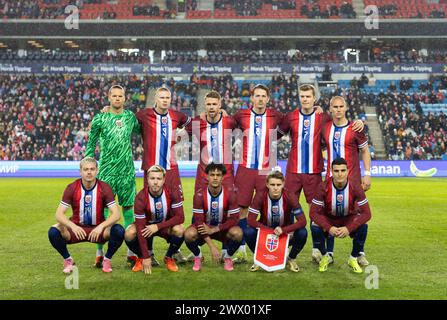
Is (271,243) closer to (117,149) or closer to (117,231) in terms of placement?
(117,231)

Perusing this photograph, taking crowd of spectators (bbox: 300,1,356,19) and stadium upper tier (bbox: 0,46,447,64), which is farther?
crowd of spectators (bbox: 300,1,356,19)

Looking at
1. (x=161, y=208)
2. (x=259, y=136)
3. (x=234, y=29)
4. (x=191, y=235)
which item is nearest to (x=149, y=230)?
(x=161, y=208)

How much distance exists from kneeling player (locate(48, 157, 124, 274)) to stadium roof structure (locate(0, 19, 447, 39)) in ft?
103

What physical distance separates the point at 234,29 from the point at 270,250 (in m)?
31.8

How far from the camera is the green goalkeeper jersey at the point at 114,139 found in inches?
306

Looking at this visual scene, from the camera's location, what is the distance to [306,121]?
7.78 meters

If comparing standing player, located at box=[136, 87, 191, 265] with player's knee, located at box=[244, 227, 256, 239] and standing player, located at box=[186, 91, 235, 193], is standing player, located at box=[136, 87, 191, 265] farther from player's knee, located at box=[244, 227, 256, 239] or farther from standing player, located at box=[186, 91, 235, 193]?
player's knee, located at box=[244, 227, 256, 239]

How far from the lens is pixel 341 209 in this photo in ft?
23.9

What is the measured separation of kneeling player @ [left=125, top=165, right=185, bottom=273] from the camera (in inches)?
274

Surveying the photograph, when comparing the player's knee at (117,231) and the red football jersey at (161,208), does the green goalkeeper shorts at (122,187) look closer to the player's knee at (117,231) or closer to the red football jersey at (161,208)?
the red football jersey at (161,208)

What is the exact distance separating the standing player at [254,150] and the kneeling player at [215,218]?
52 cm

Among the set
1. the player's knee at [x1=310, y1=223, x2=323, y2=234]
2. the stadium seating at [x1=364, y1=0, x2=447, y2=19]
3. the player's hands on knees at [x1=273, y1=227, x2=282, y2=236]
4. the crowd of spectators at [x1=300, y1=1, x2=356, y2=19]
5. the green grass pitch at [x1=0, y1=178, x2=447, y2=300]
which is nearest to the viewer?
the green grass pitch at [x1=0, y1=178, x2=447, y2=300]

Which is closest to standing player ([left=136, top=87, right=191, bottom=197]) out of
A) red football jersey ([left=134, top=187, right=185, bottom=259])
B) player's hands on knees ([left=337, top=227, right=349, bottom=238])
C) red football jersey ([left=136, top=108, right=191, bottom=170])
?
red football jersey ([left=136, top=108, right=191, bottom=170])

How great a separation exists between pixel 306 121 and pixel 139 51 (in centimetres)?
3491
